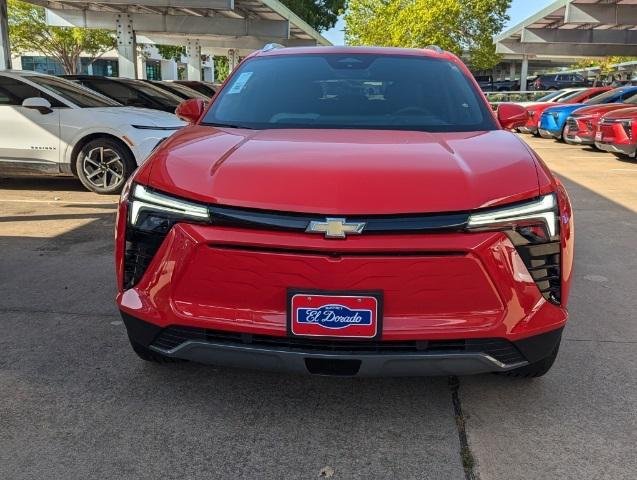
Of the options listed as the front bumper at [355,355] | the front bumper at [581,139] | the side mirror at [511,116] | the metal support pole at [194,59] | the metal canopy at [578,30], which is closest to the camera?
the front bumper at [355,355]

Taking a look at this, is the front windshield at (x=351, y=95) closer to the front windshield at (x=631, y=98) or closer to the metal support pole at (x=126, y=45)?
the front windshield at (x=631, y=98)

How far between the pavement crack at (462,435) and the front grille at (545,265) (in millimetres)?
691

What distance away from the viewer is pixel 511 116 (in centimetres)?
381

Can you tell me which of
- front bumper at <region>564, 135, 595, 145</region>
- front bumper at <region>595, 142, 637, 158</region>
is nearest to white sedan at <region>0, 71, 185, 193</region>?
front bumper at <region>595, 142, 637, 158</region>

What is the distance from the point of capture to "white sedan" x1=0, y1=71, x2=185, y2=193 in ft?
25.6

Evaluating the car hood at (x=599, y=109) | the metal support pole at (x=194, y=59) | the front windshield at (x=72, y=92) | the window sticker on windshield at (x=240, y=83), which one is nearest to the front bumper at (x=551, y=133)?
the car hood at (x=599, y=109)

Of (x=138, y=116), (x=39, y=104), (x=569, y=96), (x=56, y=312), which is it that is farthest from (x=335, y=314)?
(x=569, y=96)

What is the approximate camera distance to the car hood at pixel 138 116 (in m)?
7.91

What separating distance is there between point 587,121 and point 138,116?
1039cm

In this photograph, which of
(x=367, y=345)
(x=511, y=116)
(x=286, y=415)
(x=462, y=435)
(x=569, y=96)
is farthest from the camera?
(x=569, y=96)

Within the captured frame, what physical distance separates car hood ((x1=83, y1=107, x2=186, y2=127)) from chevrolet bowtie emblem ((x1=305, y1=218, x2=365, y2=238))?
20.5 feet

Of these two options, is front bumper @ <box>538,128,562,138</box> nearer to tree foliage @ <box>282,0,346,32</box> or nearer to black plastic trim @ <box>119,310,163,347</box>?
black plastic trim @ <box>119,310,163,347</box>

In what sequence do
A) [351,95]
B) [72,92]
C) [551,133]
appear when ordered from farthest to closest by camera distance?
1. [551,133]
2. [72,92]
3. [351,95]

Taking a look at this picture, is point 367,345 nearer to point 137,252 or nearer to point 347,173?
point 347,173
